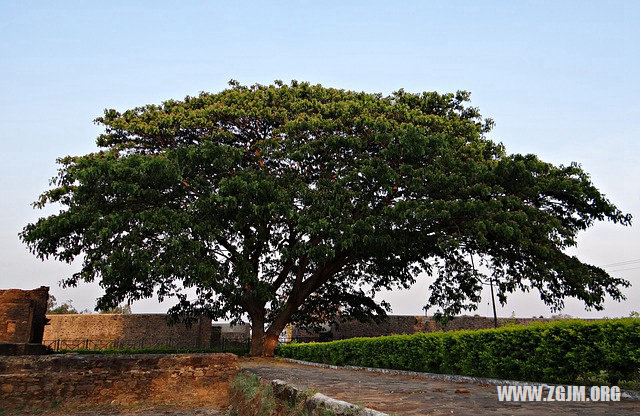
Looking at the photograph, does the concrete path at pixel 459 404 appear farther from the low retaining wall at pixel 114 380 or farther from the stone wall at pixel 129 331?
the stone wall at pixel 129 331

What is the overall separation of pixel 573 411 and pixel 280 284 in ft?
54.6

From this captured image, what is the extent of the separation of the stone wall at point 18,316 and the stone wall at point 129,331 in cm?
1237

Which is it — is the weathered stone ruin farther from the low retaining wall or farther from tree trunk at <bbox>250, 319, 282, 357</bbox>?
tree trunk at <bbox>250, 319, 282, 357</bbox>

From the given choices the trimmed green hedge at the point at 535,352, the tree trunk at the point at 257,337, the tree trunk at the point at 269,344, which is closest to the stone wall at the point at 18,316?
the tree trunk at the point at 257,337

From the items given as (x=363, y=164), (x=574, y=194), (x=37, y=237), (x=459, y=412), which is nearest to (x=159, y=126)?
(x=37, y=237)

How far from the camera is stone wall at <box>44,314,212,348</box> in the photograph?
29.6 metres

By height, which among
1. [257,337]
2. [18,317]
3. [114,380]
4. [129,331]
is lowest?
[129,331]

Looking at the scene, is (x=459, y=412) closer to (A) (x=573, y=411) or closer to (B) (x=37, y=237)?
(A) (x=573, y=411)

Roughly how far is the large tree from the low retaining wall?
462cm

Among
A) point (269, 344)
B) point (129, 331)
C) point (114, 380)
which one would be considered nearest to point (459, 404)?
point (114, 380)

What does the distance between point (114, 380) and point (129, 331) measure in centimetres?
2094

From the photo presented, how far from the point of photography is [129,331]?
2970 centimetres

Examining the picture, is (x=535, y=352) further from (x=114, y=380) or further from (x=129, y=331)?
(x=129, y=331)

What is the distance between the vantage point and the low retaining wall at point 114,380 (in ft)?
32.2
